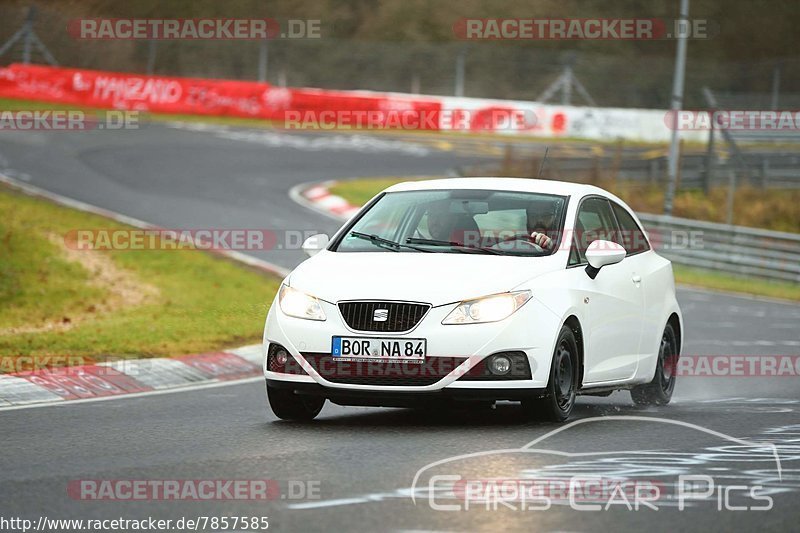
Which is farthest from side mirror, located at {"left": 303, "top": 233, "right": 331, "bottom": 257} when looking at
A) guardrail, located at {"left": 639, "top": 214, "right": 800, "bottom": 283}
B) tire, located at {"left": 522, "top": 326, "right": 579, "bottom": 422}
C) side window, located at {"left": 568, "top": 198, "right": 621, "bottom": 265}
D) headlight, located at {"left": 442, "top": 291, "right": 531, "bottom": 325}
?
guardrail, located at {"left": 639, "top": 214, "right": 800, "bottom": 283}

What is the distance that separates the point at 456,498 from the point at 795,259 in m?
22.9

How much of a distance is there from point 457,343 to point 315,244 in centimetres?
161

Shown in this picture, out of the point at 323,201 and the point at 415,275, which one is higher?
the point at 415,275

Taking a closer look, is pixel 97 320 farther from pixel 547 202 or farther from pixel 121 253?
pixel 547 202

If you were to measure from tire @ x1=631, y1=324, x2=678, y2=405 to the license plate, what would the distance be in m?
2.88

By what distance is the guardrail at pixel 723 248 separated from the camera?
28359 mm

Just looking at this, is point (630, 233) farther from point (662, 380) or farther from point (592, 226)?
point (662, 380)

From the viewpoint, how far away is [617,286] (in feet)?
33.2

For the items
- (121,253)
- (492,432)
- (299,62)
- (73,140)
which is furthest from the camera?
(299,62)

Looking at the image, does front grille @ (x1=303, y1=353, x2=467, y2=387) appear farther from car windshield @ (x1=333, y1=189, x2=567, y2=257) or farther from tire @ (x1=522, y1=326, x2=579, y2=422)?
car windshield @ (x1=333, y1=189, x2=567, y2=257)

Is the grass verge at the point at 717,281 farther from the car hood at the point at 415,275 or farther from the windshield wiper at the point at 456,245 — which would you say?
the car hood at the point at 415,275

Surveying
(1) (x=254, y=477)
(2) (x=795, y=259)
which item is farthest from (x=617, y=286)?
(2) (x=795, y=259)

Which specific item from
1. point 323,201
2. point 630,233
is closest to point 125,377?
point 630,233

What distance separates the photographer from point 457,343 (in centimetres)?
862
